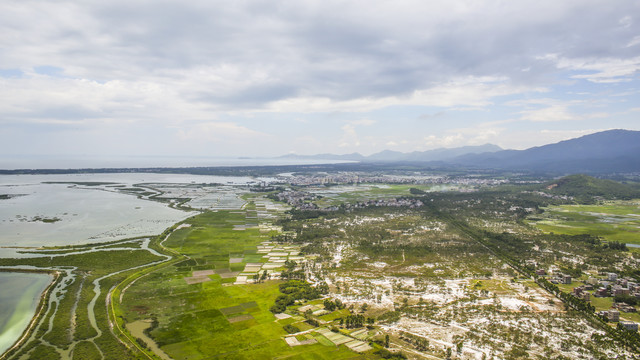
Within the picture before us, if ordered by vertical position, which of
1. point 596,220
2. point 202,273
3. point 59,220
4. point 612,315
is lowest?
point 596,220

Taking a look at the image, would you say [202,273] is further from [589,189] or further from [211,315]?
[589,189]

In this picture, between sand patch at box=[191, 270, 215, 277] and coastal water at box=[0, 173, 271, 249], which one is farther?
coastal water at box=[0, 173, 271, 249]

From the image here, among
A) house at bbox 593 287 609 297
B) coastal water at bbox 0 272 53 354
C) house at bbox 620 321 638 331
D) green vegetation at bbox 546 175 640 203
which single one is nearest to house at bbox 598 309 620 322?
house at bbox 620 321 638 331

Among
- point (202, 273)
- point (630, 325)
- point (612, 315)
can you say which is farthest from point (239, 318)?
point (630, 325)

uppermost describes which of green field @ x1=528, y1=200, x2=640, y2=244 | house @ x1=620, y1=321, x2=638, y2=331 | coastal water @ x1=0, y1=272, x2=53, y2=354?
coastal water @ x1=0, y1=272, x2=53, y2=354

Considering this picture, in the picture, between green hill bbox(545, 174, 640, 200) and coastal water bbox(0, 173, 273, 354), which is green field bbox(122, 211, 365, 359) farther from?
green hill bbox(545, 174, 640, 200)

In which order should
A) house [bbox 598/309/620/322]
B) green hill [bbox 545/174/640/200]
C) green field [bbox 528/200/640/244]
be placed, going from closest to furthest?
house [bbox 598/309/620/322] < green field [bbox 528/200/640/244] < green hill [bbox 545/174/640/200]

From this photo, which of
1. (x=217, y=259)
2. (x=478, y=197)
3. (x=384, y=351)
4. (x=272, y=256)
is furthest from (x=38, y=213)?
(x=478, y=197)
